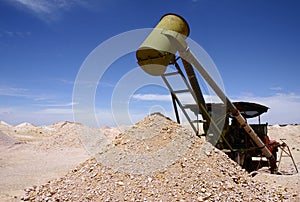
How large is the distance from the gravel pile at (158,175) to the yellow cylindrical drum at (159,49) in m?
1.40

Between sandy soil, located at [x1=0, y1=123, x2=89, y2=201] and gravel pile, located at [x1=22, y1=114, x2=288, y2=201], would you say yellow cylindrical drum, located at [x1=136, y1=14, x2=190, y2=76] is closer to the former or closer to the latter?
gravel pile, located at [x1=22, y1=114, x2=288, y2=201]

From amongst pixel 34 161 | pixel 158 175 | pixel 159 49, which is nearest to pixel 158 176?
pixel 158 175

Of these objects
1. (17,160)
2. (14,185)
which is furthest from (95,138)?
(14,185)

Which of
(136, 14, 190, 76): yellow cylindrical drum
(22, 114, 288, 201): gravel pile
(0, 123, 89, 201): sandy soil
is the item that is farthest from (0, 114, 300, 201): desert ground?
(136, 14, 190, 76): yellow cylindrical drum

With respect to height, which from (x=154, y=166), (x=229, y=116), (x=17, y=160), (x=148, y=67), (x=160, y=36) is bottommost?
(x=17, y=160)

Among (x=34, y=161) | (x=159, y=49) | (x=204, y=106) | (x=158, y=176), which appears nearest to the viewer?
(x=158, y=176)

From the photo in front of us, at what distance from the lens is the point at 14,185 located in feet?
27.0

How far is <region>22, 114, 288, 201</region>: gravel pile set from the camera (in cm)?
500

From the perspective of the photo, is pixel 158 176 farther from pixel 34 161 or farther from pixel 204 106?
pixel 34 161

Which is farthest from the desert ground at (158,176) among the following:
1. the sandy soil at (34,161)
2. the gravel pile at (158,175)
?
the sandy soil at (34,161)

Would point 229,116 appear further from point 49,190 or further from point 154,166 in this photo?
point 49,190

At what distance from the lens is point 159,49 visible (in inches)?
244

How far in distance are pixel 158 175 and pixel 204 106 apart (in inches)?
121

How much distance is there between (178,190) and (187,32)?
4.08 metres
